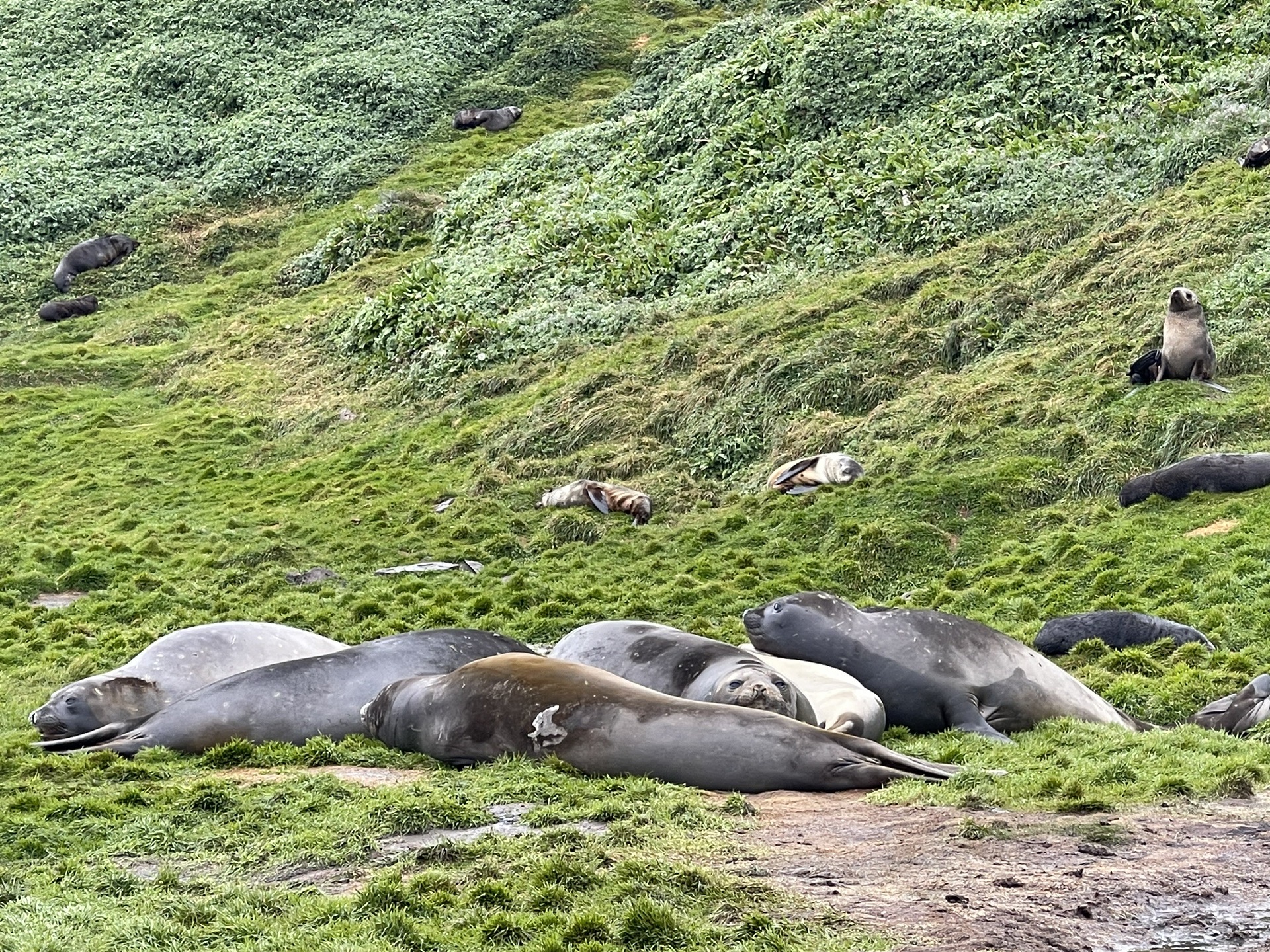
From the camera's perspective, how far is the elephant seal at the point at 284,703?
934 cm

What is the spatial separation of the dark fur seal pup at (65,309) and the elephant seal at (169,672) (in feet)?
88.6

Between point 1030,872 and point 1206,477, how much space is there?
906cm

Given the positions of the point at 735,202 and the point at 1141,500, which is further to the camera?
the point at 735,202

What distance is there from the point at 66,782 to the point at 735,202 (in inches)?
825

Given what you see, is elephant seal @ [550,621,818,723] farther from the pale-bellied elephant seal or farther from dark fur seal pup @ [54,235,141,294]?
dark fur seal pup @ [54,235,141,294]

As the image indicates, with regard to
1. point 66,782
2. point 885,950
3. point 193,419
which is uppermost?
point 885,950

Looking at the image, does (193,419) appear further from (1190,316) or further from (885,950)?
(885,950)

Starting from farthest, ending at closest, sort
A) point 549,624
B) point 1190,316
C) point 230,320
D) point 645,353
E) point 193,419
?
point 230,320
point 193,419
point 645,353
point 1190,316
point 549,624

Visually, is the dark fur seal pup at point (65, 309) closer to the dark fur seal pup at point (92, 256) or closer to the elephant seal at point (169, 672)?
the dark fur seal pup at point (92, 256)

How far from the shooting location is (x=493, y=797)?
7.38 m

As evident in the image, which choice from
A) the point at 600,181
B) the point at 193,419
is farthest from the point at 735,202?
the point at 193,419

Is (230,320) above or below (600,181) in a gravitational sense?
below

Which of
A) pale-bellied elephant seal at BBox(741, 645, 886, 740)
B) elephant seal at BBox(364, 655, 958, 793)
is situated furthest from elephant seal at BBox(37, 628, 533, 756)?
pale-bellied elephant seal at BBox(741, 645, 886, 740)

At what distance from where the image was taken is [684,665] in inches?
351
